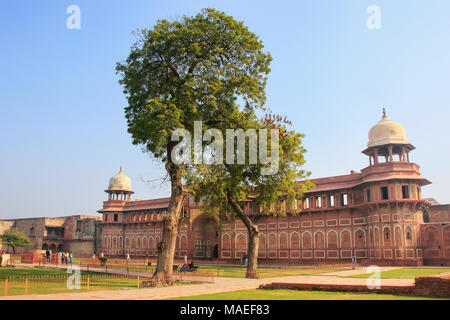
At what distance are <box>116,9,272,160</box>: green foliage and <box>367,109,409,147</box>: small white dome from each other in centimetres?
2099

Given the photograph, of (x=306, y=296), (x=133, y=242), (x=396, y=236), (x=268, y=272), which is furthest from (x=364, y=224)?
(x=133, y=242)

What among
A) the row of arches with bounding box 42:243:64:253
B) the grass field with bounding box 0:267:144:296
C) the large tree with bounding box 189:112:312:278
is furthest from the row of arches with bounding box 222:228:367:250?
the row of arches with bounding box 42:243:64:253

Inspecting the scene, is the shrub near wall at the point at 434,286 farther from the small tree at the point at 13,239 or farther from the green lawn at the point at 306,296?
the small tree at the point at 13,239

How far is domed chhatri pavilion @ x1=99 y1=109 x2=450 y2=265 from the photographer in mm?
35031

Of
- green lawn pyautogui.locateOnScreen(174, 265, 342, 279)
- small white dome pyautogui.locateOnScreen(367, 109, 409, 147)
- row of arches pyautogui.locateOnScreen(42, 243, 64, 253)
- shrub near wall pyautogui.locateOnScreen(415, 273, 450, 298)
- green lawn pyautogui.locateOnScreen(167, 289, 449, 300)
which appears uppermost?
small white dome pyautogui.locateOnScreen(367, 109, 409, 147)

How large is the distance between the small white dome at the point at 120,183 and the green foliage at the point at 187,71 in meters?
42.2

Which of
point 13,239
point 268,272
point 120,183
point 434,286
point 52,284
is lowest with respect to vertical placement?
point 268,272

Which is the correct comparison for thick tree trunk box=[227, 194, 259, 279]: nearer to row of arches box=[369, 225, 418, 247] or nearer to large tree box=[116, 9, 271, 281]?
large tree box=[116, 9, 271, 281]

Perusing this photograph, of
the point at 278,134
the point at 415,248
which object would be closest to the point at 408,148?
the point at 415,248

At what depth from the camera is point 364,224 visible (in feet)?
124

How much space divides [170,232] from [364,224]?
2478 cm

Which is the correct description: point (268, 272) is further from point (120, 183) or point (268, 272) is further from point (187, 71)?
point (120, 183)
